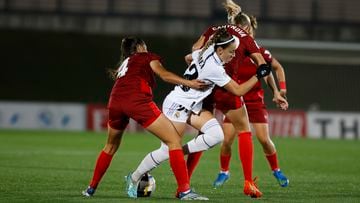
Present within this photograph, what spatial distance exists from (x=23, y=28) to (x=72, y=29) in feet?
5.08

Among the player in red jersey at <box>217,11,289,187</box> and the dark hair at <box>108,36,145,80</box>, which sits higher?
the dark hair at <box>108,36,145,80</box>

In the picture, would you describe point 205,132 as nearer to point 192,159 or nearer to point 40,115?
point 192,159

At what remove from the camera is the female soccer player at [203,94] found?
818 cm

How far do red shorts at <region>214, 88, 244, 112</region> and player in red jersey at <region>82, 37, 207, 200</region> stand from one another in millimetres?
623

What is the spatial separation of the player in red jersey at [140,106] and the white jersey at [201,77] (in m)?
0.14

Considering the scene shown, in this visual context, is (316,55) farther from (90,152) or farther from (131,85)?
(131,85)

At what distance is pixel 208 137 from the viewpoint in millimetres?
8406

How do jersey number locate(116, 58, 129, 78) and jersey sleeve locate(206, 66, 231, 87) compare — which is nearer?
jersey sleeve locate(206, 66, 231, 87)

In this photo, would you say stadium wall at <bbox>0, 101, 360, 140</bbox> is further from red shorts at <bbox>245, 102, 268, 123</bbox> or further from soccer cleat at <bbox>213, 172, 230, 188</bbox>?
soccer cleat at <bbox>213, 172, 230, 188</bbox>

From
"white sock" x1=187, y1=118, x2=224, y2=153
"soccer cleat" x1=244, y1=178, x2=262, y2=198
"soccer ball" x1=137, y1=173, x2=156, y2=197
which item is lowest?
"soccer cleat" x1=244, y1=178, x2=262, y2=198

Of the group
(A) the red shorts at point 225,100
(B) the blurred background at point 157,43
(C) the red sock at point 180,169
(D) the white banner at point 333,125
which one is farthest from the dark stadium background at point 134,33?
(C) the red sock at point 180,169

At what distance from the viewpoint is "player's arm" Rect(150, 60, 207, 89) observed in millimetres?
7910

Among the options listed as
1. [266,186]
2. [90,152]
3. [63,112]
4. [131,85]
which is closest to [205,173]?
[266,186]

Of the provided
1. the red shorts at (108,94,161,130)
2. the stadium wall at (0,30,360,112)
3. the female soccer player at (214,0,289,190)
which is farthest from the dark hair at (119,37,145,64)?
the stadium wall at (0,30,360,112)
